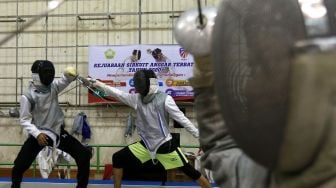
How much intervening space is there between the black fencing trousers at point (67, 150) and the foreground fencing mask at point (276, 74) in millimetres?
3372

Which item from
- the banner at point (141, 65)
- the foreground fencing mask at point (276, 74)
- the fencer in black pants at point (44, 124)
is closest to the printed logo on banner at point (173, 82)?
the banner at point (141, 65)

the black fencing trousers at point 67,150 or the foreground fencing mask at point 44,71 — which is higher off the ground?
the foreground fencing mask at point 44,71

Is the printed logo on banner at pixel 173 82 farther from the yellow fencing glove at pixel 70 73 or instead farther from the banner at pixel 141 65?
the yellow fencing glove at pixel 70 73

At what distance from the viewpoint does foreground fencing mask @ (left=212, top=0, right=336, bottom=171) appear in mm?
695

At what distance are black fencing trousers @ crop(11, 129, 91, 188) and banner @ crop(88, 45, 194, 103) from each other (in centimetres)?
399

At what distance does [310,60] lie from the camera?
2.26 feet

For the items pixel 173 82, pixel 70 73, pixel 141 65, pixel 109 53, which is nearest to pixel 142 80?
pixel 70 73

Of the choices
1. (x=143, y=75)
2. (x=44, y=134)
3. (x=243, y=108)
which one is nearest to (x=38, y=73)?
(x=44, y=134)

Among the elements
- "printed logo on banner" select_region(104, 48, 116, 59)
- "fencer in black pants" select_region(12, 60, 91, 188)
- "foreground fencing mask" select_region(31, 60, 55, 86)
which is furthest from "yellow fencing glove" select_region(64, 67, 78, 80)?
"printed logo on banner" select_region(104, 48, 116, 59)

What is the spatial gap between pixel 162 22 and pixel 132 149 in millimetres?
4542

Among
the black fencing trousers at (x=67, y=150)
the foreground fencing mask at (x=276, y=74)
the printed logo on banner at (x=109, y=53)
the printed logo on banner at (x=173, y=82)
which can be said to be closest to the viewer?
the foreground fencing mask at (x=276, y=74)

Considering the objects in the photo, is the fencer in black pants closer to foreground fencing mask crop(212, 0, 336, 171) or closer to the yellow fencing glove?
the yellow fencing glove

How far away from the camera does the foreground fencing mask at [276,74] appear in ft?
2.28

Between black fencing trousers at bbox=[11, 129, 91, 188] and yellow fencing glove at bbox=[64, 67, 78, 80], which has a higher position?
yellow fencing glove at bbox=[64, 67, 78, 80]
